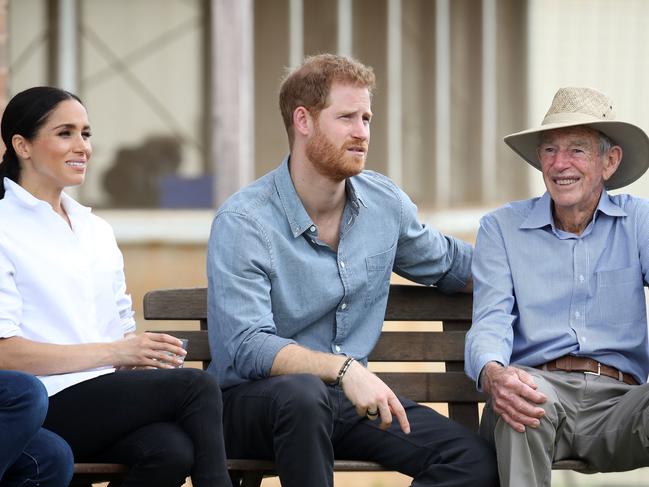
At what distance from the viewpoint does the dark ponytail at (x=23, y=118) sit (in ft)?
13.7

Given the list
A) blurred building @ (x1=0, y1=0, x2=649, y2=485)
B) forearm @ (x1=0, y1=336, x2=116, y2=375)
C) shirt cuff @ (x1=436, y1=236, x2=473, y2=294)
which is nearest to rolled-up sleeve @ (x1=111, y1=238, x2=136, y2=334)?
forearm @ (x1=0, y1=336, x2=116, y2=375)

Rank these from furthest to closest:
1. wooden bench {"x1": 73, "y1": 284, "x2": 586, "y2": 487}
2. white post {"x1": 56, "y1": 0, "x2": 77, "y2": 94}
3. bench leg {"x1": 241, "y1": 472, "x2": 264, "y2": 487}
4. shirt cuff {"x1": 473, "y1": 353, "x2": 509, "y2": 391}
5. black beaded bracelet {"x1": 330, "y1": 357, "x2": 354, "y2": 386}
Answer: white post {"x1": 56, "y1": 0, "x2": 77, "y2": 94} < wooden bench {"x1": 73, "y1": 284, "x2": 586, "y2": 487} < bench leg {"x1": 241, "y1": 472, "x2": 264, "y2": 487} < shirt cuff {"x1": 473, "y1": 353, "x2": 509, "y2": 391} < black beaded bracelet {"x1": 330, "y1": 357, "x2": 354, "y2": 386}

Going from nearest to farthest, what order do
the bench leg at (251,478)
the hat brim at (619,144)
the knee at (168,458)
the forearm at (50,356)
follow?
the knee at (168,458) < the forearm at (50,356) < the bench leg at (251,478) < the hat brim at (619,144)

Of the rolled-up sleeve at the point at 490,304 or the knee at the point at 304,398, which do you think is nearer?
the knee at the point at 304,398

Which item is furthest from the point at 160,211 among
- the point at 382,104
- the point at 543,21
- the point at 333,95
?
the point at 333,95

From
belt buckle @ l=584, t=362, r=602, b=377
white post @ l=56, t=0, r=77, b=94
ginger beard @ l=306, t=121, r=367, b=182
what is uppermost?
white post @ l=56, t=0, r=77, b=94

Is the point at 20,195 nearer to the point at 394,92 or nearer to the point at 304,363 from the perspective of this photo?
the point at 304,363

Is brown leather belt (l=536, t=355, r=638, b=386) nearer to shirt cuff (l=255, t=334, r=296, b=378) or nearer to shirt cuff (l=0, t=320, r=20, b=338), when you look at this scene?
shirt cuff (l=255, t=334, r=296, b=378)

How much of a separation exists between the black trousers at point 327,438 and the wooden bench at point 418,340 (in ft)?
0.96

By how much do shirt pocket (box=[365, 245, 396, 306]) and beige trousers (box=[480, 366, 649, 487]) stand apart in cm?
49

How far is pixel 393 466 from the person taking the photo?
4.19 meters

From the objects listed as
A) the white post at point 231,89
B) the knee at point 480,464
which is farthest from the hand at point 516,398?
the white post at point 231,89

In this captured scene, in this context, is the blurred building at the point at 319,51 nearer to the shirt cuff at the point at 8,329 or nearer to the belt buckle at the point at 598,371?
the belt buckle at the point at 598,371

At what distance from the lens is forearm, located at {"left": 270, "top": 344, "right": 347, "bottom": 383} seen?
4039mm
